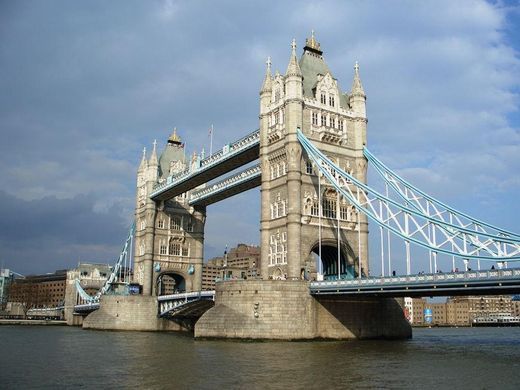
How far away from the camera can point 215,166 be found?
71688mm

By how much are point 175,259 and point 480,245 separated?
55925mm

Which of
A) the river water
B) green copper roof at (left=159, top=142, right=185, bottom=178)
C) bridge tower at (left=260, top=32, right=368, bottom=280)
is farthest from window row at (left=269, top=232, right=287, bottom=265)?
green copper roof at (left=159, top=142, right=185, bottom=178)

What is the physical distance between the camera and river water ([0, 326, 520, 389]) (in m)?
26.1

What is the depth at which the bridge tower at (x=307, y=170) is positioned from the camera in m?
55.9

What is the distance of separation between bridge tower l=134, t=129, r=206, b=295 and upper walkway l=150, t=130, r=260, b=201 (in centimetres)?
280

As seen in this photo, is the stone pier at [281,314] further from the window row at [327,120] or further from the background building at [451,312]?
the background building at [451,312]

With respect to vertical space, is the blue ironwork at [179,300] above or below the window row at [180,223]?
below

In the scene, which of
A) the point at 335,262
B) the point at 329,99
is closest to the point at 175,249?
the point at 335,262

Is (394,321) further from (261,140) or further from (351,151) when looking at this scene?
(261,140)

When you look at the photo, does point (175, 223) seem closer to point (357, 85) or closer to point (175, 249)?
point (175, 249)

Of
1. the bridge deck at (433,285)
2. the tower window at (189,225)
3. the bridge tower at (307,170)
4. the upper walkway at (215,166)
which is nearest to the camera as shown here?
the bridge deck at (433,285)

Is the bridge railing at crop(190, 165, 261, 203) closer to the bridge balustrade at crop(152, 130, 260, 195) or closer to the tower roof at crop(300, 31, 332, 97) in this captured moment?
the bridge balustrade at crop(152, 130, 260, 195)

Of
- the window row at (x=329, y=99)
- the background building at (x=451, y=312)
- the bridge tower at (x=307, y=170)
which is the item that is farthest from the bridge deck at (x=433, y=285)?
the background building at (x=451, y=312)

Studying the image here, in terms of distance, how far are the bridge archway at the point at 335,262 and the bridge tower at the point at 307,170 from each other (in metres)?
0.10
